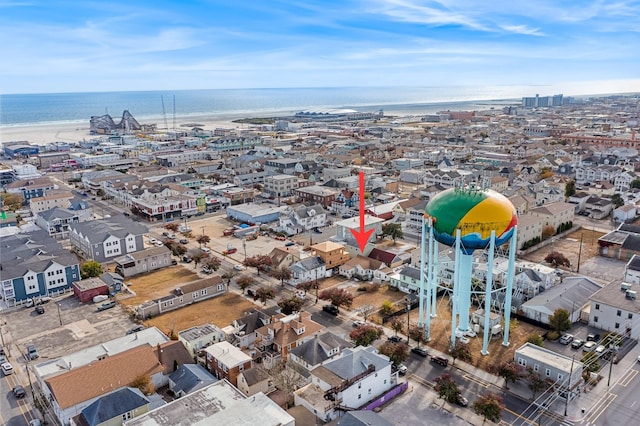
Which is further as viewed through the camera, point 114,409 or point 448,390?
point 448,390

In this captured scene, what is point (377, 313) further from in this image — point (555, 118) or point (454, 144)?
point (555, 118)

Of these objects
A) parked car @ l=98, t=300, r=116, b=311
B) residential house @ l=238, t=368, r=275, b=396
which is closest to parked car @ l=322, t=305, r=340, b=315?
residential house @ l=238, t=368, r=275, b=396

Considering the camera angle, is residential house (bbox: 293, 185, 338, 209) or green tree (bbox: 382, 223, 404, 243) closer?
green tree (bbox: 382, 223, 404, 243)

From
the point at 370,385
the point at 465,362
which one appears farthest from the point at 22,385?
the point at 465,362


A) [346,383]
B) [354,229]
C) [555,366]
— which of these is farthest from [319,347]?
[354,229]

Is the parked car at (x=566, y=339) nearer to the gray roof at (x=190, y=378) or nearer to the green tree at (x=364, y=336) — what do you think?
the green tree at (x=364, y=336)

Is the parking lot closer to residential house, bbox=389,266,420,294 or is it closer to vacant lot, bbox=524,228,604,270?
residential house, bbox=389,266,420,294

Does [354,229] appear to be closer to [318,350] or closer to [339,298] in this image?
[339,298]
